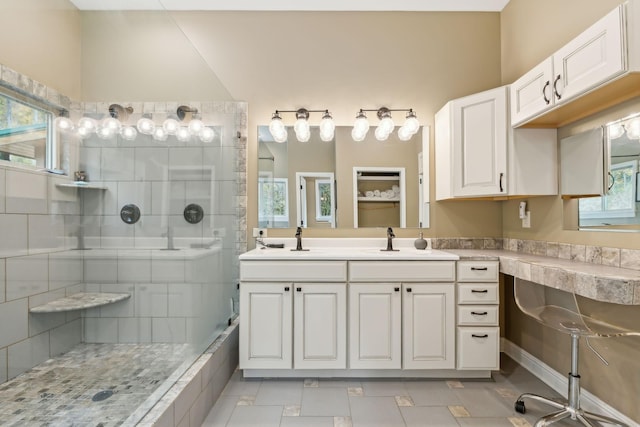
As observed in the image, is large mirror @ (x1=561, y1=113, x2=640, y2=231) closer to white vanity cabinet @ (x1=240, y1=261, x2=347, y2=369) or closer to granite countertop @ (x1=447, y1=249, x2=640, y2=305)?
granite countertop @ (x1=447, y1=249, x2=640, y2=305)

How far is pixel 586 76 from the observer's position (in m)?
1.43

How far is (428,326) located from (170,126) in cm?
208

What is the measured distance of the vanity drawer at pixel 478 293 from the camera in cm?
202

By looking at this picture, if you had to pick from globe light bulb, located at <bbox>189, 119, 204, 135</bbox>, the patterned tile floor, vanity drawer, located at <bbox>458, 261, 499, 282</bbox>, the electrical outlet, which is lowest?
the patterned tile floor

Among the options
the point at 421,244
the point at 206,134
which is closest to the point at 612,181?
the point at 421,244

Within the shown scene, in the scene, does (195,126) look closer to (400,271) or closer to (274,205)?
(274,205)

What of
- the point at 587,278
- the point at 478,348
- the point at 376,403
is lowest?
the point at 376,403

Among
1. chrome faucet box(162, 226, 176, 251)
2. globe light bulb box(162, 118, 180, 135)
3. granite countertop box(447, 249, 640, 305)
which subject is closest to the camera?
granite countertop box(447, 249, 640, 305)

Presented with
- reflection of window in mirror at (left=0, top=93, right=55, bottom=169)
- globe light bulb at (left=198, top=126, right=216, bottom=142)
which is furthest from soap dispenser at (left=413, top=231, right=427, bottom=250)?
reflection of window in mirror at (left=0, top=93, right=55, bottom=169)

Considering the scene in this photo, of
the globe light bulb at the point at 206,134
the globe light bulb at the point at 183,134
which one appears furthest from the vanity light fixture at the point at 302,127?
the globe light bulb at the point at 183,134

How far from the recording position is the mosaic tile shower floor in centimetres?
134

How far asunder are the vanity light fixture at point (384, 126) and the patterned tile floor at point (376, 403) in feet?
5.93

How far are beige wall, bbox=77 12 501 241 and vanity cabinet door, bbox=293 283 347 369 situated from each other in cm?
66

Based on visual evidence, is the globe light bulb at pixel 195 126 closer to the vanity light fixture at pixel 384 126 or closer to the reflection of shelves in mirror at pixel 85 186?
the reflection of shelves in mirror at pixel 85 186
